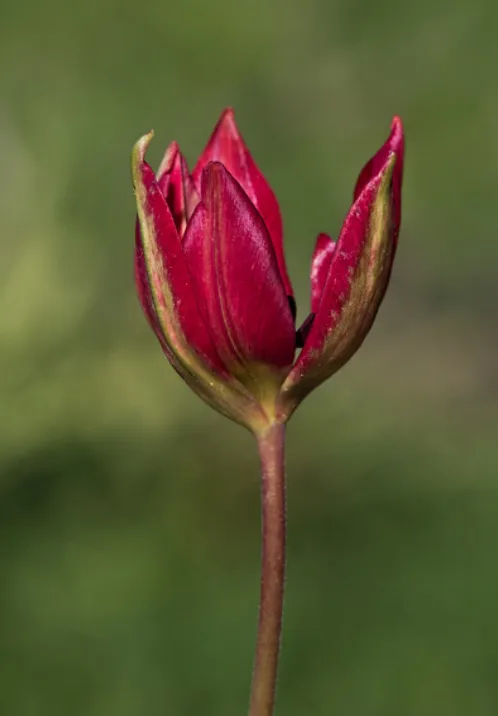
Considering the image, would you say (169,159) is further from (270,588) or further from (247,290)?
(270,588)

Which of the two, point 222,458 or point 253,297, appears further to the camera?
point 222,458

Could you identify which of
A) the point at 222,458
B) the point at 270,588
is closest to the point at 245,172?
the point at 270,588

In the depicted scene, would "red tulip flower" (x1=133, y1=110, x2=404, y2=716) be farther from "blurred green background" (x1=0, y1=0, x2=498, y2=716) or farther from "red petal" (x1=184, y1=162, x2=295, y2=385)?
"blurred green background" (x1=0, y1=0, x2=498, y2=716)

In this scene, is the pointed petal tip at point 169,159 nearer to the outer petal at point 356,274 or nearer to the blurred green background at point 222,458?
the outer petal at point 356,274


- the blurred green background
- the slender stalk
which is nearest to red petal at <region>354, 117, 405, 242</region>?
the slender stalk

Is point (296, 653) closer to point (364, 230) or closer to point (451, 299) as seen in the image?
point (451, 299)

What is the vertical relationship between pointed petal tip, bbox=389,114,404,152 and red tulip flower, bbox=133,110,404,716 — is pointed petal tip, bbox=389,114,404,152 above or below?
above

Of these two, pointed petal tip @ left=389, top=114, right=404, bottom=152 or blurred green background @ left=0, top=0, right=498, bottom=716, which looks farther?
blurred green background @ left=0, top=0, right=498, bottom=716
